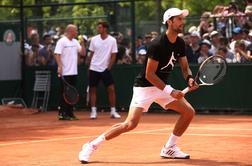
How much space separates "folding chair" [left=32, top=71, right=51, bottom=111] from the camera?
19.5m

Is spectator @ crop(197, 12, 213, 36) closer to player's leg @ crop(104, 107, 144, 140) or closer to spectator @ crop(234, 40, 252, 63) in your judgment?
spectator @ crop(234, 40, 252, 63)

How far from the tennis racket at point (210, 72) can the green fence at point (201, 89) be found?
7.57m

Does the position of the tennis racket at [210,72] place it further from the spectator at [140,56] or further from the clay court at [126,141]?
the spectator at [140,56]

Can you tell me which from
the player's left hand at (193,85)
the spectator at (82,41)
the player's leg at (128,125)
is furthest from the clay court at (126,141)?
the spectator at (82,41)

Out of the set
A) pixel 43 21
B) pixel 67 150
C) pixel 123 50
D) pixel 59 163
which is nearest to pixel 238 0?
pixel 123 50

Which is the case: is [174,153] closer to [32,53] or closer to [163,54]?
[163,54]

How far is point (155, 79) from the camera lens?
8.79 metres

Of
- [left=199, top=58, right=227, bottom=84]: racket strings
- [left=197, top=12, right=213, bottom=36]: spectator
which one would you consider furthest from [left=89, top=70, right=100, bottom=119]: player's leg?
[left=199, top=58, right=227, bottom=84]: racket strings

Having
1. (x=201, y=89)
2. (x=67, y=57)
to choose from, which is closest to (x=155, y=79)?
(x=67, y=57)

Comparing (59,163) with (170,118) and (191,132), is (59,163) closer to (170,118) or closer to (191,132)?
(191,132)

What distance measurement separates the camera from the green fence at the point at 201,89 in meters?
16.9

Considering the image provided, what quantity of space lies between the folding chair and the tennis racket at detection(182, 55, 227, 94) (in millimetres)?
10572

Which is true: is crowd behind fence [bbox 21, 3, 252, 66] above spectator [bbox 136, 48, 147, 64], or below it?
above

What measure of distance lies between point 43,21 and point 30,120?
394 cm
